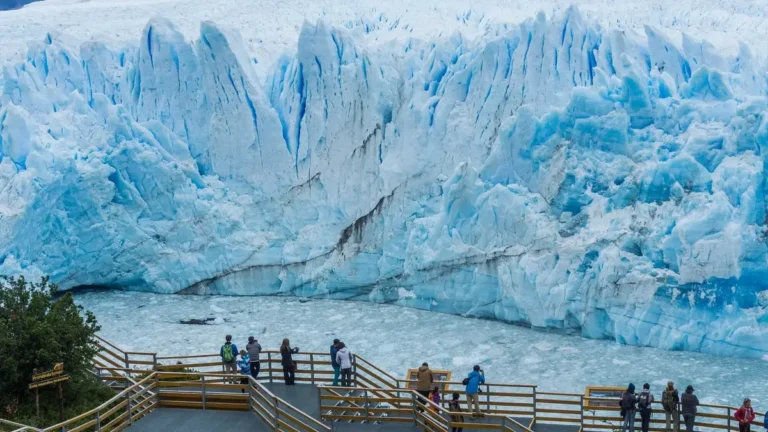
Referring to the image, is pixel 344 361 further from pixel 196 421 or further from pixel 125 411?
pixel 125 411

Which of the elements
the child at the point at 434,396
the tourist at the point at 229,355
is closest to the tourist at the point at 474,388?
the child at the point at 434,396

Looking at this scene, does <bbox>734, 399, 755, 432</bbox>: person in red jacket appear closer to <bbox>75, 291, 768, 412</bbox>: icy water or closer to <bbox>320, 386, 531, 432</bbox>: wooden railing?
<bbox>320, 386, 531, 432</bbox>: wooden railing

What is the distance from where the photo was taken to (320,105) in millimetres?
16203

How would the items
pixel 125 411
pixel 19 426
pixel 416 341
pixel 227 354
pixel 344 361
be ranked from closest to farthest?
pixel 19 426 → pixel 125 411 → pixel 344 361 → pixel 227 354 → pixel 416 341

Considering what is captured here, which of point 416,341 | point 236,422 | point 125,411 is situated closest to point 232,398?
point 236,422

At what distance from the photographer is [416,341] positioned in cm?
1326

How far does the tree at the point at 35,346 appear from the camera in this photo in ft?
27.6

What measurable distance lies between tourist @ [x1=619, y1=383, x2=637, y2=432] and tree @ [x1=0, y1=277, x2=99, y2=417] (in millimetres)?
5665

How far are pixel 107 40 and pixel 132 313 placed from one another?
21.4 feet

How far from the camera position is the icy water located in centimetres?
1143

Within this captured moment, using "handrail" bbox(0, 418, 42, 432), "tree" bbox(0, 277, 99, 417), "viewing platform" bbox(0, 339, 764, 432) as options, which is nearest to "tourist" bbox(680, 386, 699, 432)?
"viewing platform" bbox(0, 339, 764, 432)

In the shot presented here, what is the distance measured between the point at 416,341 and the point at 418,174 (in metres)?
3.46

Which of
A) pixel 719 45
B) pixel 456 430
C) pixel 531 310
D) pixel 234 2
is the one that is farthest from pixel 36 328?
pixel 234 2

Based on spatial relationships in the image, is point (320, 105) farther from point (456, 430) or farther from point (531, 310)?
point (456, 430)
